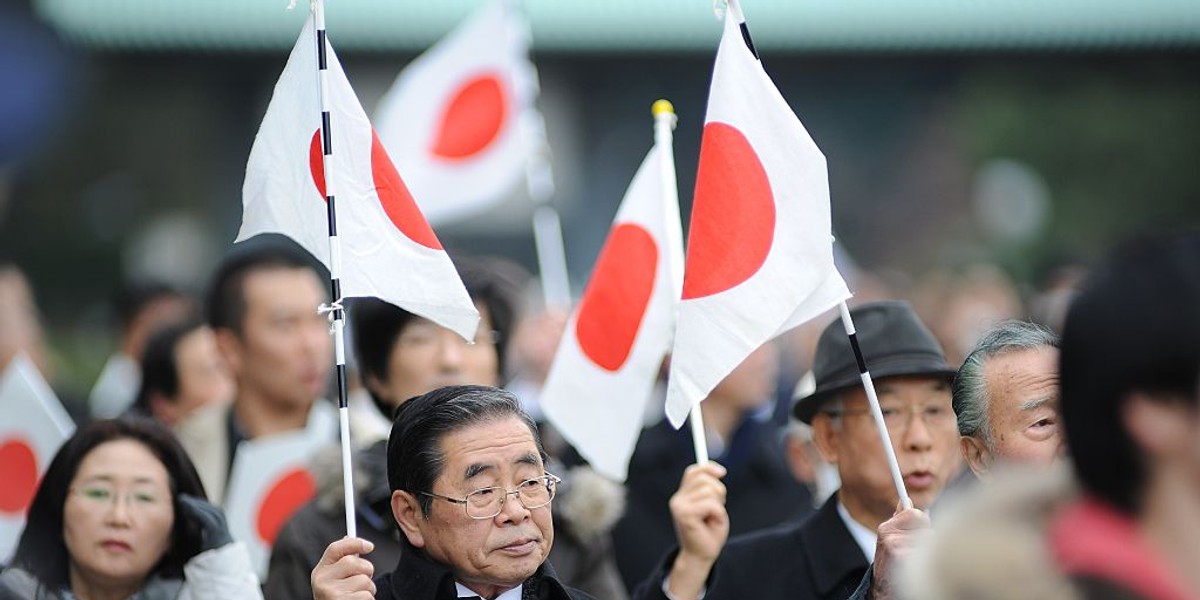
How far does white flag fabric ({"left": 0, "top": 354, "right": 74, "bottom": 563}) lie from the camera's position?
20.0 feet

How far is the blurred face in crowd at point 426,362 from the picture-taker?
535cm

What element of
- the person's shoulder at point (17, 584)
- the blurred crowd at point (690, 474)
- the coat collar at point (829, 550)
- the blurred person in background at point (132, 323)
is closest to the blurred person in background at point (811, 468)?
the blurred crowd at point (690, 474)

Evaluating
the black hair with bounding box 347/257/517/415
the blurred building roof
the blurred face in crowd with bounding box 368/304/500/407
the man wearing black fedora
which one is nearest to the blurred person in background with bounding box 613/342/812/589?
the black hair with bounding box 347/257/517/415

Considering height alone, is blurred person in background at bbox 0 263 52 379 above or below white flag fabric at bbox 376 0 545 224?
below

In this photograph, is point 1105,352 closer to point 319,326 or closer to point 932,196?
point 319,326

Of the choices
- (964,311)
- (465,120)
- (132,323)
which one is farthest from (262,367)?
(964,311)

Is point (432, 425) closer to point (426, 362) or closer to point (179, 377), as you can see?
point (426, 362)

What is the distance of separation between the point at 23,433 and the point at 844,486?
9.13 ft

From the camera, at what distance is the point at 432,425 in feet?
13.7

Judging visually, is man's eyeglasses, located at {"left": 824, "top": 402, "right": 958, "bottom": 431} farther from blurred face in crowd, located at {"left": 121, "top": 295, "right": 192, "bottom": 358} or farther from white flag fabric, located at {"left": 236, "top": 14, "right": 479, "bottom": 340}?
blurred face in crowd, located at {"left": 121, "top": 295, "right": 192, "bottom": 358}

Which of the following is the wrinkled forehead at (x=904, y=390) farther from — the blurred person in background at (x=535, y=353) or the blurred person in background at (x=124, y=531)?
the blurred person in background at (x=535, y=353)

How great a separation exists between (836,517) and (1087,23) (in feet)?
64.3

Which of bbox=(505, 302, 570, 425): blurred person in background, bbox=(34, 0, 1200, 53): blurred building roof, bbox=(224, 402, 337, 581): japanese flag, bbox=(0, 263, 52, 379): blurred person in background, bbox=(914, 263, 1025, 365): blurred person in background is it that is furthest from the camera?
bbox=(34, 0, 1200, 53): blurred building roof

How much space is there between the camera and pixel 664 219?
5.41 metres
